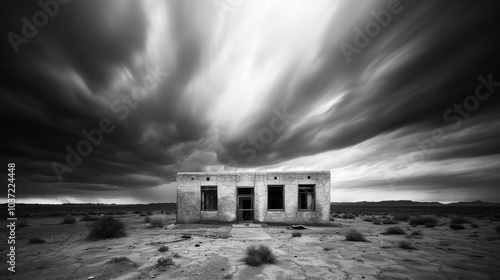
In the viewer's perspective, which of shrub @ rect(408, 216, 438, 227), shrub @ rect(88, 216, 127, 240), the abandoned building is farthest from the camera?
shrub @ rect(408, 216, 438, 227)

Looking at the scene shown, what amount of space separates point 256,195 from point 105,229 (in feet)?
35.3

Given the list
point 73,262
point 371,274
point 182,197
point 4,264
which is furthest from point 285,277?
point 182,197

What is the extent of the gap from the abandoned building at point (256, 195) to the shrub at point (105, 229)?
6250 mm

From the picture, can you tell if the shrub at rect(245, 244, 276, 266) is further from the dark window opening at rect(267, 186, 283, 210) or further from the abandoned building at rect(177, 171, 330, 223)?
the dark window opening at rect(267, 186, 283, 210)

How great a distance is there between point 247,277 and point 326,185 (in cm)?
1368

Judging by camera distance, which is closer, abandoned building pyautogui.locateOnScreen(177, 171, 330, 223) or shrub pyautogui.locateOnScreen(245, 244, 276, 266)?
Result: shrub pyautogui.locateOnScreen(245, 244, 276, 266)

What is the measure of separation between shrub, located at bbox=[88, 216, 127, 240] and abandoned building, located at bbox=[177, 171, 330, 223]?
6250 mm

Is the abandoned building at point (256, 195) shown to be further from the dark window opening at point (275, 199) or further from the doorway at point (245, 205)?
the dark window opening at point (275, 199)

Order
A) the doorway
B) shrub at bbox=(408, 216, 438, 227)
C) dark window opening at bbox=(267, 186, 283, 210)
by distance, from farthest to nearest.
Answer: dark window opening at bbox=(267, 186, 283, 210) → the doorway → shrub at bbox=(408, 216, 438, 227)

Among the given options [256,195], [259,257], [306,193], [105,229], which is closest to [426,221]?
[306,193]

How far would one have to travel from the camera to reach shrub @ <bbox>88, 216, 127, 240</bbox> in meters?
11.6

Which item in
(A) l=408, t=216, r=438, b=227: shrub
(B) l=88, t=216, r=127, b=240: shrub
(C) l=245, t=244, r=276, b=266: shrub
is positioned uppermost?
(C) l=245, t=244, r=276, b=266: shrub

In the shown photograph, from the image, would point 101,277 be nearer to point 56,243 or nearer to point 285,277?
point 285,277

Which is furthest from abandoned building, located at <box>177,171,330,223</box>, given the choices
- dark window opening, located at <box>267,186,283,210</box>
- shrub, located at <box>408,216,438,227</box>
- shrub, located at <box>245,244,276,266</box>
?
shrub, located at <box>245,244,276,266</box>
